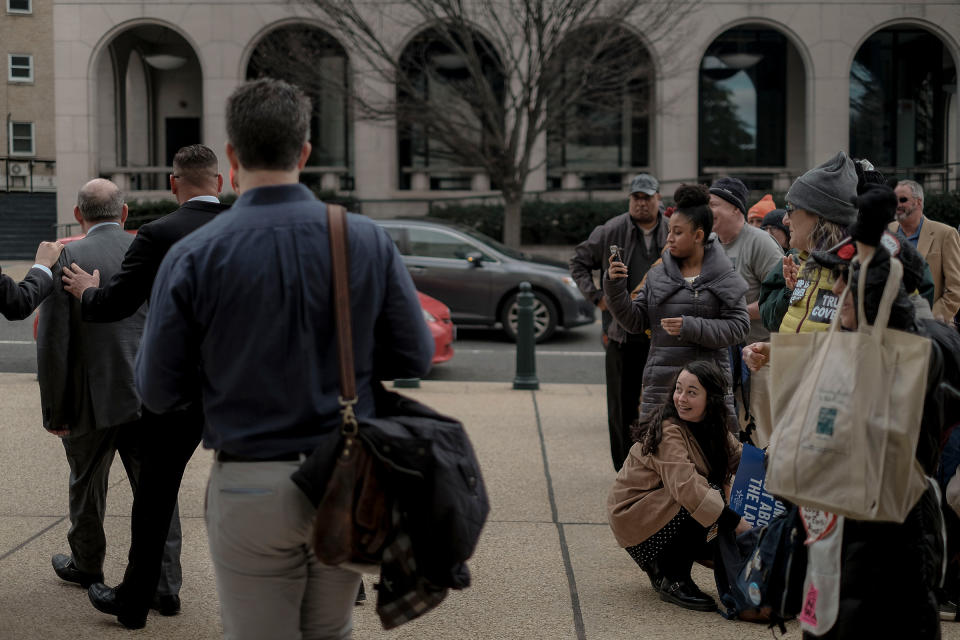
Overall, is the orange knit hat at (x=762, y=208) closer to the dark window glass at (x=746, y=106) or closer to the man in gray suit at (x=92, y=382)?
the man in gray suit at (x=92, y=382)

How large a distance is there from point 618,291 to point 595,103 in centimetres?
1784

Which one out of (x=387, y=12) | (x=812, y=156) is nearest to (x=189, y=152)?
(x=387, y=12)

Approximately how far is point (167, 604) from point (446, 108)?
19.7 m

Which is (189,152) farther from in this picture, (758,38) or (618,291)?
(758,38)

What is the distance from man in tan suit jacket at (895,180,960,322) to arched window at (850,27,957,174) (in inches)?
944

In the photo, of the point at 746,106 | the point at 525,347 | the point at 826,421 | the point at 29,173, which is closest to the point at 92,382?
the point at 826,421

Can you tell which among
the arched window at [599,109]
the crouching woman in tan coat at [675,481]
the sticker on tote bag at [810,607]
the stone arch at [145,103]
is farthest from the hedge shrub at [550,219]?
the sticker on tote bag at [810,607]

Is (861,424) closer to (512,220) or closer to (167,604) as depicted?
(167,604)

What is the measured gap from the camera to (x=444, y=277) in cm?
1627

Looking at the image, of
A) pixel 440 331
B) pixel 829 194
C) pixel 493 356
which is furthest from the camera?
pixel 493 356

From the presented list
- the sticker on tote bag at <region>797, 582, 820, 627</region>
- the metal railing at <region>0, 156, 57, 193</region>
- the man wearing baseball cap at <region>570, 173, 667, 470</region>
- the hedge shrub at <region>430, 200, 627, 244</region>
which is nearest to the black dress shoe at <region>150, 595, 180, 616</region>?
the sticker on tote bag at <region>797, 582, 820, 627</region>

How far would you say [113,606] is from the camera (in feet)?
16.2

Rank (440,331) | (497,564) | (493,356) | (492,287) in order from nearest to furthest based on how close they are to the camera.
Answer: (497,564) < (440,331) < (493,356) < (492,287)

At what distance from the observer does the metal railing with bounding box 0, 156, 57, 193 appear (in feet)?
135
